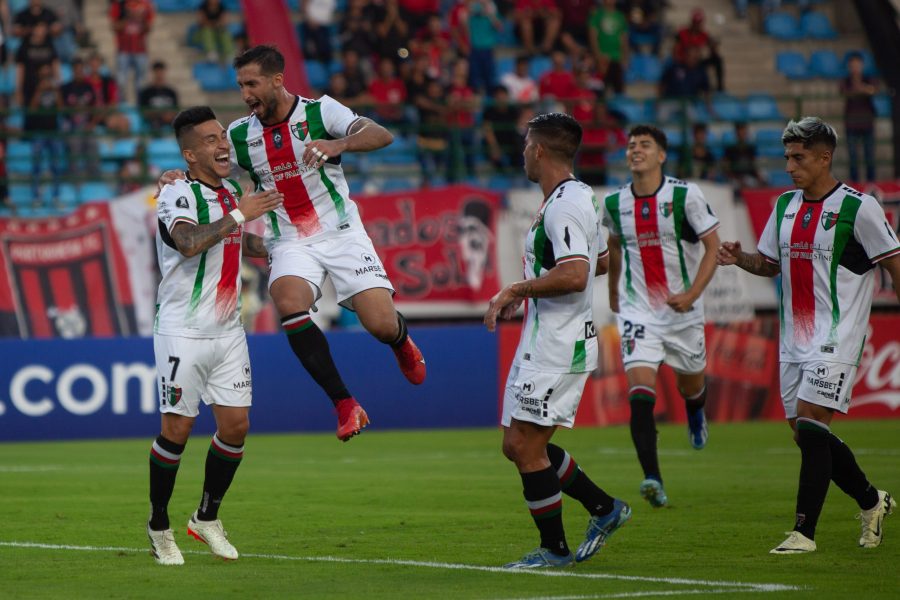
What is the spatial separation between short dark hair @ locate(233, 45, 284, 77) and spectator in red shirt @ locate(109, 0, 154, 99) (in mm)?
13470

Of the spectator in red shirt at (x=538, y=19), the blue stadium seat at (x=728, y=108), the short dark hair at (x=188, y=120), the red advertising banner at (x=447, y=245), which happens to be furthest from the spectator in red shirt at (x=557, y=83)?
the short dark hair at (x=188, y=120)

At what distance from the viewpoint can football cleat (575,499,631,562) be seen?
812 cm

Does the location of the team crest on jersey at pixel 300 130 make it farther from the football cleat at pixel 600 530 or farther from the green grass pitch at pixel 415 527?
the football cleat at pixel 600 530

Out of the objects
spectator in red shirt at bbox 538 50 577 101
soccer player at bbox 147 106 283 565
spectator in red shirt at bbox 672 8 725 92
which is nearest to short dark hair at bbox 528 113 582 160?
soccer player at bbox 147 106 283 565

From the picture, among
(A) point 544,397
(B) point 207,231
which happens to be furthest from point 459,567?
(B) point 207,231

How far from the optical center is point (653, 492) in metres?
10.5

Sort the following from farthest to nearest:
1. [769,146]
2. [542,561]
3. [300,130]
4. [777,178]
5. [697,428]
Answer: [777,178] → [769,146] → [697,428] → [300,130] → [542,561]

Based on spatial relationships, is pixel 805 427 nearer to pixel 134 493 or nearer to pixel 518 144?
pixel 134 493

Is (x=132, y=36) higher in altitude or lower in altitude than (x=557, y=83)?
higher

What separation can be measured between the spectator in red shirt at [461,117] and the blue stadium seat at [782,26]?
7.37m

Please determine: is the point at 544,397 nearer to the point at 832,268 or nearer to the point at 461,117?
the point at 832,268

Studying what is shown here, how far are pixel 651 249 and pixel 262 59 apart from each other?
167 inches

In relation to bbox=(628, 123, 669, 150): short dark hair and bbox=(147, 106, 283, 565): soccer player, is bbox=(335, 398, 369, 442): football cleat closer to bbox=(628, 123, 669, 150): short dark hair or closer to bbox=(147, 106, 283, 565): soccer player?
bbox=(147, 106, 283, 565): soccer player

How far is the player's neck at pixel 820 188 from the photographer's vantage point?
8.64 metres
